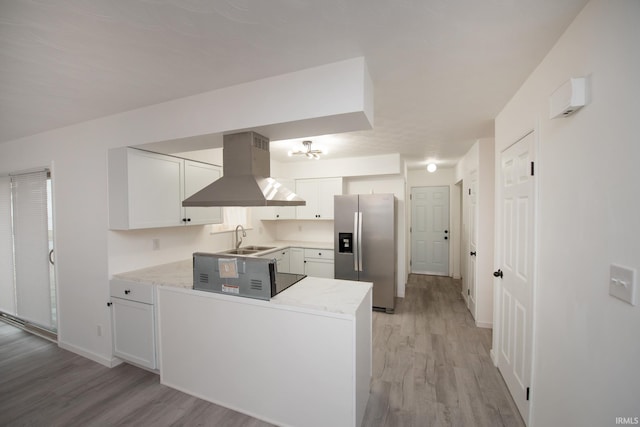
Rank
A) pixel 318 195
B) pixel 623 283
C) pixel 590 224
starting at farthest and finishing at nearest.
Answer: pixel 318 195
pixel 590 224
pixel 623 283

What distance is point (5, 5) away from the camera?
1.11 meters

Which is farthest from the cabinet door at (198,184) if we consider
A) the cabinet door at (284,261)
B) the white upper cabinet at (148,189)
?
the cabinet door at (284,261)

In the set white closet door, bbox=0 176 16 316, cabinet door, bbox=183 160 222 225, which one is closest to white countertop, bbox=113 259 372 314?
cabinet door, bbox=183 160 222 225

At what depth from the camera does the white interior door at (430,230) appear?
19.3 feet

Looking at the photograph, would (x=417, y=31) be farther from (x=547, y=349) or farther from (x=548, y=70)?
(x=547, y=349)

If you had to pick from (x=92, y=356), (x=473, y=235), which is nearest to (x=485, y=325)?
(x=473, y=235)

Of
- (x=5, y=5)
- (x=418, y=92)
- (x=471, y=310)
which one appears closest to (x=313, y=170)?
(x=418, y=92)

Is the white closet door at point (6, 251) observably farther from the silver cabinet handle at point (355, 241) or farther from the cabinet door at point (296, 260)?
the silver cabinet handle at point (355, 241)

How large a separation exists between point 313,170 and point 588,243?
391cm

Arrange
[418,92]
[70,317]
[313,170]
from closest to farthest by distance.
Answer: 1. [418,92]
2. [70,317]
3. [313,170]

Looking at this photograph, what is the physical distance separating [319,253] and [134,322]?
2663mm

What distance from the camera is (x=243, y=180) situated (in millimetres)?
2027

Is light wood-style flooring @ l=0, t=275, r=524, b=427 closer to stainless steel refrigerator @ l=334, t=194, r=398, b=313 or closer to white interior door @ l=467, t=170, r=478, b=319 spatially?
white interior door @ l=467, t=170, r=478, b=319

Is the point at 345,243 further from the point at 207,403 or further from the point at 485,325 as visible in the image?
the point at 207,403
